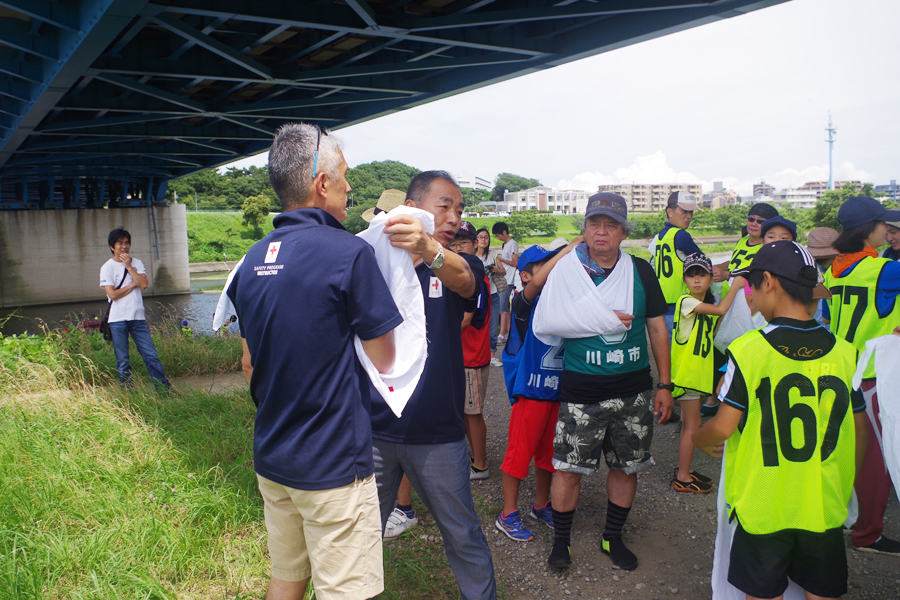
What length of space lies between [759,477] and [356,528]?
1495 millimetres

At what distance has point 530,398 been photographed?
3.62m

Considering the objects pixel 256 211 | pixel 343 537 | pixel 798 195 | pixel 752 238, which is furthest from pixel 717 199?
pixel 798 195

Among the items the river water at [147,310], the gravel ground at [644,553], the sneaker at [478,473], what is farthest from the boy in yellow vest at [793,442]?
the river water at [147,310]

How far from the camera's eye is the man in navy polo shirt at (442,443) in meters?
2.36

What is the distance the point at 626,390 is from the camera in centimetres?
316

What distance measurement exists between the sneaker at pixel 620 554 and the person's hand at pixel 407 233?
2355 millimetres

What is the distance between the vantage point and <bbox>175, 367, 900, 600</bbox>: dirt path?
3.10 metres

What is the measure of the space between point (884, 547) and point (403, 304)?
130 inches

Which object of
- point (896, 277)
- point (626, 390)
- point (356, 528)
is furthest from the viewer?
point (896, 277)

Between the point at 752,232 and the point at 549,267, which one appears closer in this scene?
the point at 549,267

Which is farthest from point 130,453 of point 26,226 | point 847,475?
point 26,226

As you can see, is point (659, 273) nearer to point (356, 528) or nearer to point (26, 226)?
point (356, 528)

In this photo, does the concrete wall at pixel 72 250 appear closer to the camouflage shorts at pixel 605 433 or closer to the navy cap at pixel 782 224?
the navy cap at pixel 782 224

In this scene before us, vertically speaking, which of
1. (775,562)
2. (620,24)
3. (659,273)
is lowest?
(775,562)
